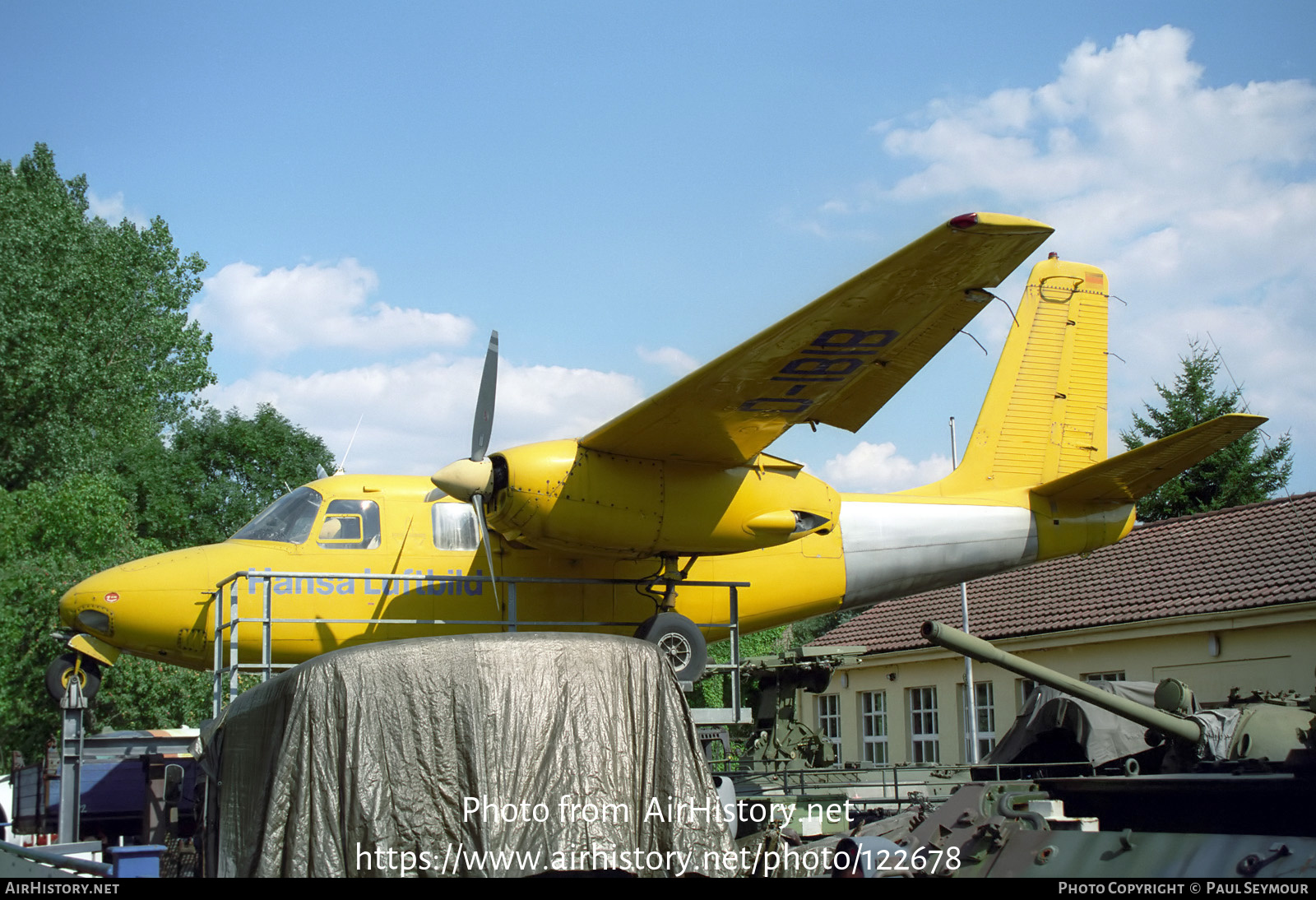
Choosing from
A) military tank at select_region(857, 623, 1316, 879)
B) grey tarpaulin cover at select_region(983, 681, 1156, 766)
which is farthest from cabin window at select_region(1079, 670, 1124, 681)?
military tank at select_region(857, 623, 1316, 879)

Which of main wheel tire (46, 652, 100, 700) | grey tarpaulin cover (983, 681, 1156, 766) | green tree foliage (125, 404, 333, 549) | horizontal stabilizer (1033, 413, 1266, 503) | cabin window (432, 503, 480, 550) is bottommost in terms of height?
grey tarpaulin cover (983, 681, 1156, 766)

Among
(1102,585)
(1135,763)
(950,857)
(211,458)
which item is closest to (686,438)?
(950,857)

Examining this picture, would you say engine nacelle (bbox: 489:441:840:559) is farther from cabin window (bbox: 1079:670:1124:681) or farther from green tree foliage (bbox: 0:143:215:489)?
green tree foliage (bbox: 0:143:215:489)

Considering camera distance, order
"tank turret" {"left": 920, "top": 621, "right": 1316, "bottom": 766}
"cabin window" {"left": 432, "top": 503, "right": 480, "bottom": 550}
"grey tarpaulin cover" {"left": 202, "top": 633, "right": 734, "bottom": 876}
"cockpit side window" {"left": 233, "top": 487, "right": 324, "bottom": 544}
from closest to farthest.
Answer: "grey tarpaulin cover" {"left": 202, "top": 633, "right": 734, "bottom": 876} → "tank turret" {"left": 920, "top": 621, "right": 1316, "bottom": 766} → "cockpit side window" {"left": 233, "top": 487, "right": 324, "bottom": 544} → "cabin window" {"left": 432, "top": 503, "right": 480, "bottom": 550}

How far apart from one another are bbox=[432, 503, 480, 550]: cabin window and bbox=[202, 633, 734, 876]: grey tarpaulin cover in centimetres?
517

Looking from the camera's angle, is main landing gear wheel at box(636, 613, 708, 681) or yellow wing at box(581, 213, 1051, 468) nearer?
yellow wing at box(581, 213, 1051, 468)

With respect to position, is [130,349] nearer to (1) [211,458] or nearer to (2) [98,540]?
(1) [211,458]

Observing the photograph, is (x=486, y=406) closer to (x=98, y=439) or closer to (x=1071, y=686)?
(x=1071, y=686)

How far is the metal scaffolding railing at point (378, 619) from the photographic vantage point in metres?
10.4

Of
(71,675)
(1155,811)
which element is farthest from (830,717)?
(71,675)

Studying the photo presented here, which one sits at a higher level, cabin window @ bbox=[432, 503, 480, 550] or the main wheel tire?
cabin window @ bbox=[432, 503, 480, 550]

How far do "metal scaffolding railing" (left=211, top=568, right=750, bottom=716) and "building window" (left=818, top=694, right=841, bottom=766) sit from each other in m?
16.1

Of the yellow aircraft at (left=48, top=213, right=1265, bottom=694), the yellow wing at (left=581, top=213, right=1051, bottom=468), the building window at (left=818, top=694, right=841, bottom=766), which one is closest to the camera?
the yellow wing at (left=581, top=213, right=1051, bottom=468)

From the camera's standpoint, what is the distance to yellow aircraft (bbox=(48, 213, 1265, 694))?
10078 mm
